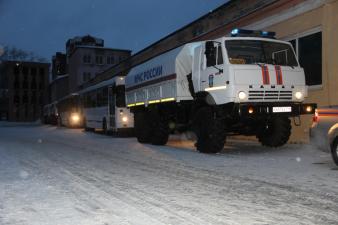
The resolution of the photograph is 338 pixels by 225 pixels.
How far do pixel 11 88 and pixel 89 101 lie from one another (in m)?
86.8

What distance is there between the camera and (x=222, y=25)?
22672 millimetres

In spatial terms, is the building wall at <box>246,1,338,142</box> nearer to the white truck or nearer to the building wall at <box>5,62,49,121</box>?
the white truck

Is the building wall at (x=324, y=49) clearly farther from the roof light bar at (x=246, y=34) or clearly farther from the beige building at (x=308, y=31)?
the roof light bar at (x=246, y=34)

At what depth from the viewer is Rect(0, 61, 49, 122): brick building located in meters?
112

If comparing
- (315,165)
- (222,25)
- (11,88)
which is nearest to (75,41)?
(11,88)

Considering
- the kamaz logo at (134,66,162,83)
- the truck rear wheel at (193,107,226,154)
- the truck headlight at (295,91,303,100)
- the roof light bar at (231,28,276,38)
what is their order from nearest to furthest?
the truck rear wheel at (193,107,226,154), the truck headlight at (295,91,303,100), the roof light bar at (231,28,276,38), the kamaz logo at (134,66,162,83)

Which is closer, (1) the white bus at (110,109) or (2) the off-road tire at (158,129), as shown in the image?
(2) the off-road tire at (158,129)

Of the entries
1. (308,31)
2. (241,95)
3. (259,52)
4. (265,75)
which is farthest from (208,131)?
(308,31)

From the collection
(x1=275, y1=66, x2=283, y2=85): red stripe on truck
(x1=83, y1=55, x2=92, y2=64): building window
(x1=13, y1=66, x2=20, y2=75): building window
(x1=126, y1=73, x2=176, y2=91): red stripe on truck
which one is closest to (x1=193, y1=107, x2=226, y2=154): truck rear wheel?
(x1=275, y1=66, x2=283, y2=85): red stripe on truck

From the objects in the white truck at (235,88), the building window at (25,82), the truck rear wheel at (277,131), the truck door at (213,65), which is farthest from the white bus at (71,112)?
the building window at (25,82)

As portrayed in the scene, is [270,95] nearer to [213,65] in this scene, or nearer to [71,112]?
[213,65]

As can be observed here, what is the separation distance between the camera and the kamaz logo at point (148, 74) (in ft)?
54.1

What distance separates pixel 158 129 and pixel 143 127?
1.44 m

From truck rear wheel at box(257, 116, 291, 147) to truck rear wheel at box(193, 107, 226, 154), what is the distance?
1.64 metres
